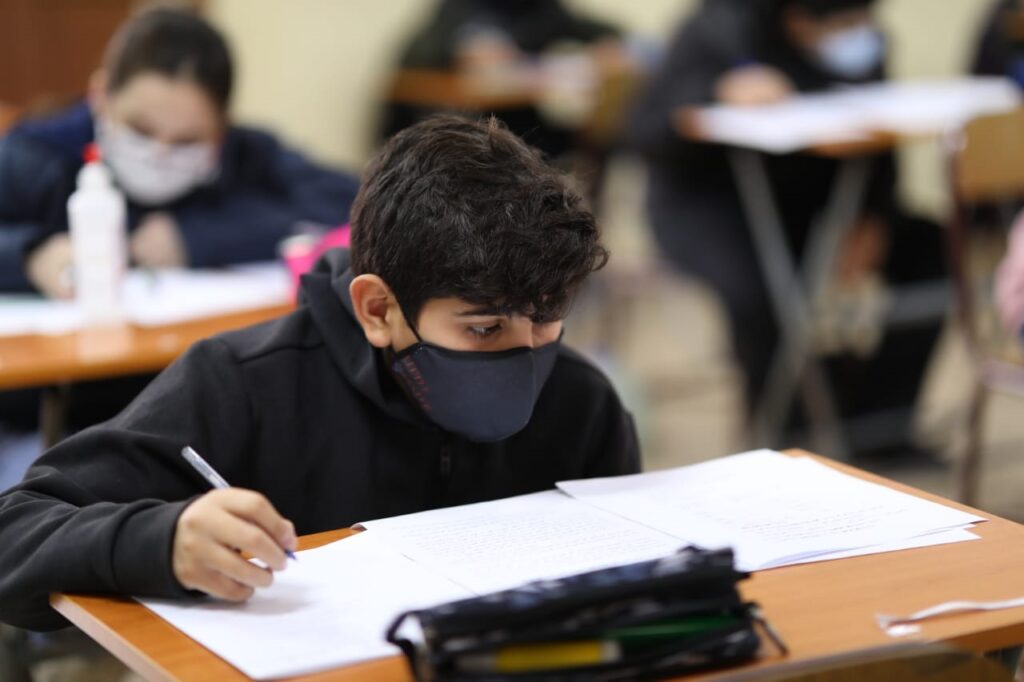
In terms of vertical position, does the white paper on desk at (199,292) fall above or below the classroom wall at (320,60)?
below

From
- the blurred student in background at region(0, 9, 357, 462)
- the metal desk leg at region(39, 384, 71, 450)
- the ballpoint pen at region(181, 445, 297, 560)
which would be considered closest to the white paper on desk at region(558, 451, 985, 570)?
the ballpoint pen at region(181, 445, 297, 560)

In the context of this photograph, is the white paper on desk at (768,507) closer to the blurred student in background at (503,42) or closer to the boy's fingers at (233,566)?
the boy's fingers at (233,566)

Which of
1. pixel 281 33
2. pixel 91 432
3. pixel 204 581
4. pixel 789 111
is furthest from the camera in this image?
pixel 281 33

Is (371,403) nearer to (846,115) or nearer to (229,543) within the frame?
(229,543)

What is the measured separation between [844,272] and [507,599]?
10.5 ft

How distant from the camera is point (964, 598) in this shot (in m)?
1.10

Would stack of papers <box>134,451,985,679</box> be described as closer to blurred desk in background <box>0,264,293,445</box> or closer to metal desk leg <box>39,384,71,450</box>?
blurred desk in background <box>0,264,293,445</box>

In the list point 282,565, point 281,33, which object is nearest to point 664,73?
point 281,33

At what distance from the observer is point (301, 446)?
1.42 m

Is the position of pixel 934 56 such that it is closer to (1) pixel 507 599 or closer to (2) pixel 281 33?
(2) pixel 281 33

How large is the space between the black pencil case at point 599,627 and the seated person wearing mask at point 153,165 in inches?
60.1

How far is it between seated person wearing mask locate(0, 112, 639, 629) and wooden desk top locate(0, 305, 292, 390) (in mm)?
447

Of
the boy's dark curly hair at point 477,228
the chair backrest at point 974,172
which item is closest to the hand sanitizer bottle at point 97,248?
the boy's dark curly hair at point 477,228

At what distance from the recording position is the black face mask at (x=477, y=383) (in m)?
1.31
